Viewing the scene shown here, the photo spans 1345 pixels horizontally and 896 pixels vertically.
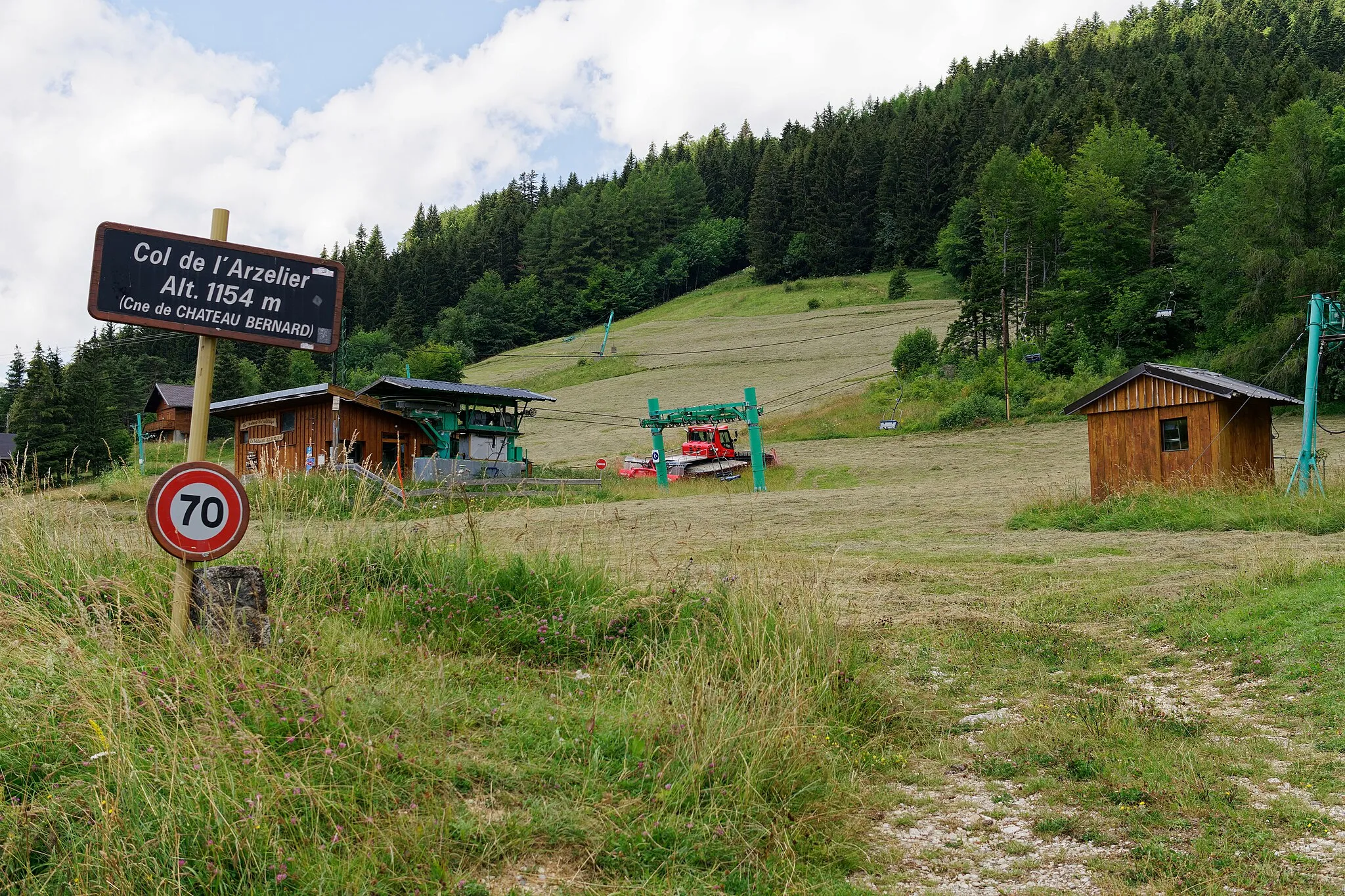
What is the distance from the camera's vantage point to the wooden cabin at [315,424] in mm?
32062

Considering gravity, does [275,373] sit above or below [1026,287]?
below

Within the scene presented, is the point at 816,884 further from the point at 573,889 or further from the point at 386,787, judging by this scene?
the point at 386,787

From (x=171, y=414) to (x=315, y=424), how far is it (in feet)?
104

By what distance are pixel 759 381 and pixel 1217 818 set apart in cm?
6086

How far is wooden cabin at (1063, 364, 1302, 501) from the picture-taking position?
1983cm

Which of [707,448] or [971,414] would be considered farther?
[971,414]

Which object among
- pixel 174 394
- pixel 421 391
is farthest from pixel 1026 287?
pixel 174 394

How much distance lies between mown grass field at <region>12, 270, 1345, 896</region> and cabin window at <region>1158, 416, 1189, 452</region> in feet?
42.5

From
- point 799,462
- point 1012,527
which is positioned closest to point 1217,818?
point 1012,527

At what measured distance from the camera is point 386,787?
12.3 feet

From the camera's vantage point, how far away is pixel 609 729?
14.8 feet

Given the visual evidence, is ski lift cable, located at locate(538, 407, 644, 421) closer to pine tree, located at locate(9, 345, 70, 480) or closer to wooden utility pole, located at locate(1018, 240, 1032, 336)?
wooden utility pole, located at locate(1018, 240, 1032, 336)

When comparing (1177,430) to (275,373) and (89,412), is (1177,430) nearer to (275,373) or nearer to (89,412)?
(89,412)

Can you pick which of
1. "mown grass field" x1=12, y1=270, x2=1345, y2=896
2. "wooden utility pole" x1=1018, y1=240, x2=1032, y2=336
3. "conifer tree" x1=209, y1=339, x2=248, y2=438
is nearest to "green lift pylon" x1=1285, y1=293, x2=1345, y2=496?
"mown grass field" x1=12, y1=270, x2=1345, y2=896
